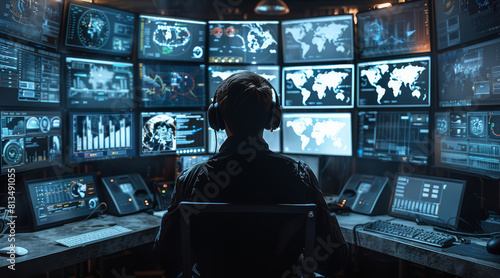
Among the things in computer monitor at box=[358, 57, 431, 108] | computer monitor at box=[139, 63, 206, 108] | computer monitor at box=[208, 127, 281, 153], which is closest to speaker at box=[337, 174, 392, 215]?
computer monitor at box=[358, 57, 431, 108]

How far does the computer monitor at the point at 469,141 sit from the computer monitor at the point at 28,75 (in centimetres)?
239

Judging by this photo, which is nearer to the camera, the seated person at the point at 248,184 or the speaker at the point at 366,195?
the seated person at the point at 248,184

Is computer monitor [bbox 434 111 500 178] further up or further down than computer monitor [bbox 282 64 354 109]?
further down

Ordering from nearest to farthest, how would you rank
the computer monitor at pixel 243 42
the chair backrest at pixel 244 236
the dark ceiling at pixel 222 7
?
the chair backrest at pixel 244 236 < the computer monitor at pixel 243 42 < the dark ceiling at pixel 222 7

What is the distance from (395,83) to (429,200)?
0.82 meters

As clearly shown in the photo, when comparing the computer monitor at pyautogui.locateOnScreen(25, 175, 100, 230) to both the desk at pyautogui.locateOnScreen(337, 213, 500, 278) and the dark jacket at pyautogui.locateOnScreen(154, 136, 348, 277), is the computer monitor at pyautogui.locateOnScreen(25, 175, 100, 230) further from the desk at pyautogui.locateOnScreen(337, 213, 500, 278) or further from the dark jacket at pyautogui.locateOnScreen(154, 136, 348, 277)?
the desk at pyautogui.locateOnScreen(337, 213, 500, 278)

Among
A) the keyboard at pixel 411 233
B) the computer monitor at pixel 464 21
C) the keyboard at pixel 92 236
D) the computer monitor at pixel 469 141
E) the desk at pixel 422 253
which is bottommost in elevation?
the desk at pixel 422 253

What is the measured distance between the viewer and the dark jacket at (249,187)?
1433mm

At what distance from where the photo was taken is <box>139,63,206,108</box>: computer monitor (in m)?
3.04

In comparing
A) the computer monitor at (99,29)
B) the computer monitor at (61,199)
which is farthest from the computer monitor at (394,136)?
the computer monitor at (61,199)

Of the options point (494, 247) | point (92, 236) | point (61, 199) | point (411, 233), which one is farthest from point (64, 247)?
point (494, 247)

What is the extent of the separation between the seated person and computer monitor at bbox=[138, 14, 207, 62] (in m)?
1.64

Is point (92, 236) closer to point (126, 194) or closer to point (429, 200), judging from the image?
point (126, 194)

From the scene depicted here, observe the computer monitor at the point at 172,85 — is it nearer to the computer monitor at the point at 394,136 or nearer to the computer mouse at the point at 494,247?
the computer monitor at the point at 394,136
